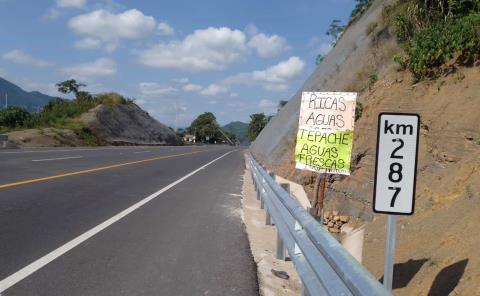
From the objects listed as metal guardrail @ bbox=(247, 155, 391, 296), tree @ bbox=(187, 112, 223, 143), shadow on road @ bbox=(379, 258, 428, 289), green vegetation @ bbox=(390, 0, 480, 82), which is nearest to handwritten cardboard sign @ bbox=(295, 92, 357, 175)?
metal guardrail @ bbox=(247, 155, 391, 296)

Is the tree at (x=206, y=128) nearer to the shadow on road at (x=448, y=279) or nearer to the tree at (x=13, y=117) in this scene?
the tree at (x=13, y=117)

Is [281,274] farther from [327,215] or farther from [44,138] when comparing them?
[44,138]

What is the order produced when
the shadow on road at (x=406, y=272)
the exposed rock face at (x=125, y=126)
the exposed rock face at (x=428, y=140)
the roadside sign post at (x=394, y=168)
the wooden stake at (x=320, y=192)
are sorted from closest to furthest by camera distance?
the roadside sign post at (x=394, y=168), the shadow on road at (x=406, y=272), the wooden stake at (x=320, y=192), the exposed rock face at (x=428, y=140), the exposed rock face at (x=125, y=126)

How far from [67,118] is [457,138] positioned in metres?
53.8

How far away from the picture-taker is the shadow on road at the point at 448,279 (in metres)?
4.84

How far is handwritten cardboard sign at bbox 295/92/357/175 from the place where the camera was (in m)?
8.17

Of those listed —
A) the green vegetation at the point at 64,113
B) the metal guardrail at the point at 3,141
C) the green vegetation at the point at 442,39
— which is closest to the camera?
the green vegetation at the point at 442,39

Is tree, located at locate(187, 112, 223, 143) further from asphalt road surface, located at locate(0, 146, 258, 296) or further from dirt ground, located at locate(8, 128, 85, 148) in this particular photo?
asphalt road surface, located at locate(0, 146, 258, 296)

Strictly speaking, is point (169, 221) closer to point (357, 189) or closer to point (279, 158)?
point (357, 189)

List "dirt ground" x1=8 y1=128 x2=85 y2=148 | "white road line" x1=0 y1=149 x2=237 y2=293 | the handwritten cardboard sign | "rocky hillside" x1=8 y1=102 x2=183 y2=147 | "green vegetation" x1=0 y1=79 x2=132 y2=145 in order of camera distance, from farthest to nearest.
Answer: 1. "green vegetation" x1=0 y1=79 x2=132 y2=145
2. "rocky hillside" x1=8 y1=102 x2=183 y2=147
3. "dirt ground" x1=8 y1=128 x2=85 y2=148
4. the handwritten cardboard sign
5. "white road line" x1=0 y1=149 x2=237 y2=293

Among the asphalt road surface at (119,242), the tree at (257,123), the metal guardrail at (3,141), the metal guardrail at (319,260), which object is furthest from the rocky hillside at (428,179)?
the tree at (257,123)

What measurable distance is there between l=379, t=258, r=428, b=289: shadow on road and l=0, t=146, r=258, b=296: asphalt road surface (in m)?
1.62

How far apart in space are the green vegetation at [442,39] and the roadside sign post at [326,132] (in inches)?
209

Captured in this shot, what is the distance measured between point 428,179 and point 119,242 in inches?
242
